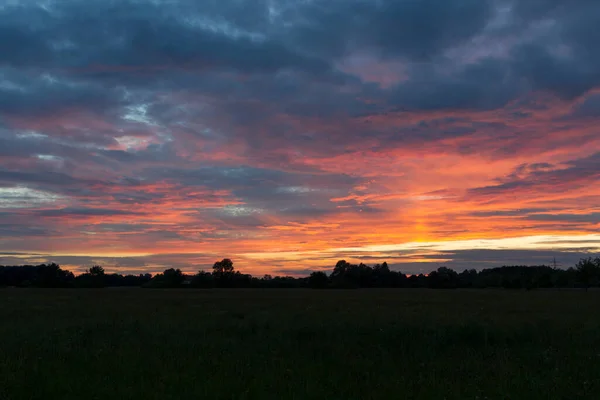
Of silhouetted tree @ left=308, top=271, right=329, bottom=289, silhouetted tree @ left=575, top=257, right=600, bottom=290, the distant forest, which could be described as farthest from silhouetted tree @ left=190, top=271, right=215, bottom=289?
silhouetted tree @ left=575, top=257, right=600, bottom=290

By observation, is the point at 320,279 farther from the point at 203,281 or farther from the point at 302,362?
the point at 302,362

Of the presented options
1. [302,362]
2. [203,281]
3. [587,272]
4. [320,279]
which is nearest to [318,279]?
[320,279]

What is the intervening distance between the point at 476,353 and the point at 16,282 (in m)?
170

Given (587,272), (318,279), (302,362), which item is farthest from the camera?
(318,279)

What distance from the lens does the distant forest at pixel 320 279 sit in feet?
480

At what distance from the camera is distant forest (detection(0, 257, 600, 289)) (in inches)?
5758

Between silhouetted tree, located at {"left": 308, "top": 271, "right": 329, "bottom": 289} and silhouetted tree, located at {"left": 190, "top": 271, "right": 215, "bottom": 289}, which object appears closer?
silhouetted tree, located at {"left": 190, "top": 271, "right": 215, "bottom": 289}

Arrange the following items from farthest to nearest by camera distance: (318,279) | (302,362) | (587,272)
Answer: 1. (318,279)
2. (587,272)
3. (302,362)

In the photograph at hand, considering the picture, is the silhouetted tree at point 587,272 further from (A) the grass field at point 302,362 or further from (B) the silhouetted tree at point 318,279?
(A) the grass field at point 302,362

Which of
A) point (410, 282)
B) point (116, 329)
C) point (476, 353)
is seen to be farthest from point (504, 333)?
point (410, 282)

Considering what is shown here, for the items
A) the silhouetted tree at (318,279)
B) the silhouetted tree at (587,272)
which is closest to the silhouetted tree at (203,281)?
the silhouetted tree at (318,279)

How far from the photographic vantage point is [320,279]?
170875 mm

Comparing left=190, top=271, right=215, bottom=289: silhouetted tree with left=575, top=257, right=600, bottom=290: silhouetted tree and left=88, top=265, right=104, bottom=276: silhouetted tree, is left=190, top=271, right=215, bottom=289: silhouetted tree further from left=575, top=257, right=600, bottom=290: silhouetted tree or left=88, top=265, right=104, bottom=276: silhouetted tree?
left=575, top=257, right=600, bottom=290: silhouetted tree

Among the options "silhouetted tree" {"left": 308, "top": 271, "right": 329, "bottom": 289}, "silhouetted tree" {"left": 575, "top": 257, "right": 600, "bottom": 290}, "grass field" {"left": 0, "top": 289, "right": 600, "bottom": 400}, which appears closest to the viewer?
"grass field" {"left": 0, "top": 289, "right": 600, "bottom": 400}
